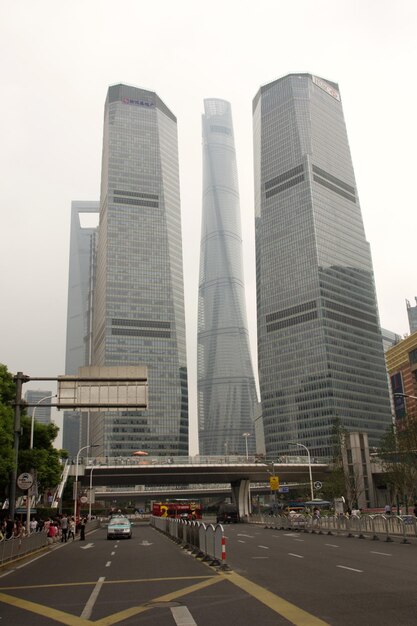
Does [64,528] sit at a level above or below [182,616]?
above

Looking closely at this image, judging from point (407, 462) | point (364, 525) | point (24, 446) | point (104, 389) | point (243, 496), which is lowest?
point (364, 525)

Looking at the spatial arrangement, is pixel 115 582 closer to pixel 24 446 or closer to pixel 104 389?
pixel 104 389

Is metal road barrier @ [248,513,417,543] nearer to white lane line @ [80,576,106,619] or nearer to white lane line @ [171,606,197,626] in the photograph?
white lane line @ [80,576,106,619]

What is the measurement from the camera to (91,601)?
14.8 m

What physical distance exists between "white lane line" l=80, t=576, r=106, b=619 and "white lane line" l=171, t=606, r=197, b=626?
185 centimetres

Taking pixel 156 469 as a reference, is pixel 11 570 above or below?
below

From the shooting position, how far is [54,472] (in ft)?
221

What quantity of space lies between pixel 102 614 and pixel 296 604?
423 cm

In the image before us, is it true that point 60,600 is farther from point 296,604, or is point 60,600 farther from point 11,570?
point 11,570

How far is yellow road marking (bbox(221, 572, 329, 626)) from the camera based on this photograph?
11.1m

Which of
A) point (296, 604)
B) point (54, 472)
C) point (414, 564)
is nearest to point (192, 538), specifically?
point (414, 564)

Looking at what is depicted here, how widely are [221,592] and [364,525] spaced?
28.2 metres

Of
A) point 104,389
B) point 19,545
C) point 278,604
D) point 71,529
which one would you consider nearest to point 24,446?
point 71,529

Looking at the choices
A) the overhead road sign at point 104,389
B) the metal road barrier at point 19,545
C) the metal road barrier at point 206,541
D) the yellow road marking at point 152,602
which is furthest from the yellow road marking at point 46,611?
the overhead road sign at point 104,389
